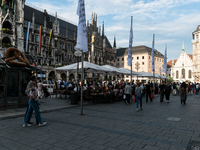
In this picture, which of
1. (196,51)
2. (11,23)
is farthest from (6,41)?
(196,51)

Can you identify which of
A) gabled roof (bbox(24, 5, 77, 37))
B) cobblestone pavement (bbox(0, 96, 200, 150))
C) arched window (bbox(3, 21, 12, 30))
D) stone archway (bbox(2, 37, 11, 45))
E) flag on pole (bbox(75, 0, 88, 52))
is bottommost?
Result: cobblestone pavement (bbox(0, 96, 200, 150))

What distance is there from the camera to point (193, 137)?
16.8 ft

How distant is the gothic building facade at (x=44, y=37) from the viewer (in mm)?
37625

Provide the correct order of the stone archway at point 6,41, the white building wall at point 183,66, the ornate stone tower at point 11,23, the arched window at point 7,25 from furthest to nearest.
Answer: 1. the white building wall at point 183,66
2. the arched window at point 7,25
3. the stone archway at point 6,41
4. the ornate stone tower at point 11,23

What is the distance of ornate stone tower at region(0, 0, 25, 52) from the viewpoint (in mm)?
36250

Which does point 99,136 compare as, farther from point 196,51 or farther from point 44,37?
point 196,51

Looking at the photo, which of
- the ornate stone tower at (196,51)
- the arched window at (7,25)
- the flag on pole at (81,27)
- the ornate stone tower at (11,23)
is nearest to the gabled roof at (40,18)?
the ornate stone tower at (11,23)

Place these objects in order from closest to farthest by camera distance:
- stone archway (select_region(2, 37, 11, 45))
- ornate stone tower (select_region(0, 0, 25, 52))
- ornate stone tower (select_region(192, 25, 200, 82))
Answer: ornate stone tower (select_region(0, 0, 25, 52)) < stone archway (select_region(2, 37, 11, 45)) < ornate stone tower (select_region(192, 25, 200, 82))

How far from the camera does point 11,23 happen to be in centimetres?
3806

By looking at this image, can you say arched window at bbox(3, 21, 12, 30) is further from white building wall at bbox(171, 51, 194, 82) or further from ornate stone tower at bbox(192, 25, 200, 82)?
white building wall at bbox(171, 51, 194, 82)

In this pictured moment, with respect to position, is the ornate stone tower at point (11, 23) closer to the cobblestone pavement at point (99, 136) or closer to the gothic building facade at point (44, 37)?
the gothic building facade at point (44, 37)

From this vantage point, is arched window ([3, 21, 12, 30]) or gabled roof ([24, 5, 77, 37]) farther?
gabled roof ([24, 5, 77, 37])

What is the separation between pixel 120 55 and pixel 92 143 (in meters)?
82.0

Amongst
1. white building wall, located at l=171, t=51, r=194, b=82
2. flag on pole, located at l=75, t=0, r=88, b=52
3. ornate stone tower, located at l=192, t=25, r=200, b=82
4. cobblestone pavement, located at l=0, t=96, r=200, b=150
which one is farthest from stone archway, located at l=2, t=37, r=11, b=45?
white building wall, located at l=171, t=51, r=194, b=82
